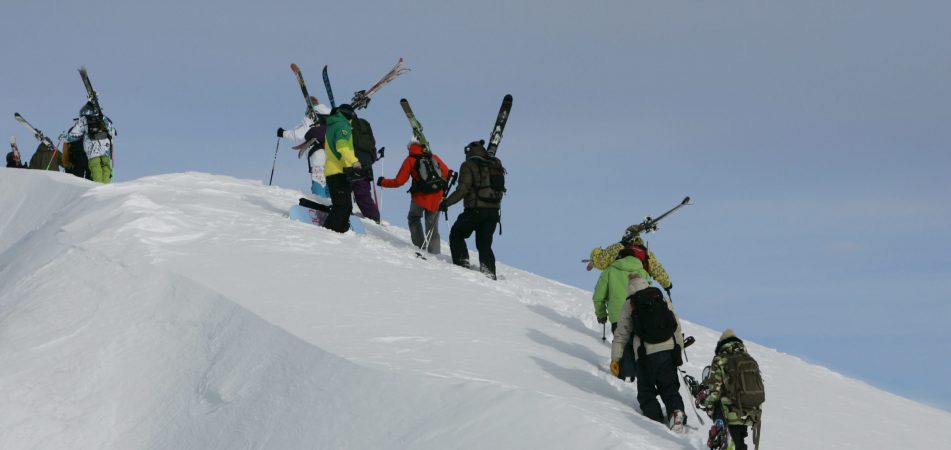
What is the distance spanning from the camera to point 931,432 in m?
12.5

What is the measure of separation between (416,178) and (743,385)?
7.50 m

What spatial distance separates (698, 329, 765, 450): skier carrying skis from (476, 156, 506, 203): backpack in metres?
5.79

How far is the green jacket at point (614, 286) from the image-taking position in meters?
11.0

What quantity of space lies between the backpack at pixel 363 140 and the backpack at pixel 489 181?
13.0 feet

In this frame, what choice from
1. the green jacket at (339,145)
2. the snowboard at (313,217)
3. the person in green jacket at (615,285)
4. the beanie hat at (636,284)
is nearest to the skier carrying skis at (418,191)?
the snowboard at (313,217)

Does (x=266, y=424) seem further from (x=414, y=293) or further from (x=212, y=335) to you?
(x=414, y=293)

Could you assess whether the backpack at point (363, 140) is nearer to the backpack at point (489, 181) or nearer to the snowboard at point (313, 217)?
the snowboard at point (313, 217)

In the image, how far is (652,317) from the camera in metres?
8.98

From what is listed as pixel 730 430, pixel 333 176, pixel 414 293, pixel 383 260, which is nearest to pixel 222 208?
pixel 333 176

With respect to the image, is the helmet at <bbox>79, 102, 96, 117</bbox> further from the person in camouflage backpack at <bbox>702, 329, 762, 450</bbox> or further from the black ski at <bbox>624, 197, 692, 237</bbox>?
the person in camouflage backpack at <bbox>702, 329, 762, 450</bbox>

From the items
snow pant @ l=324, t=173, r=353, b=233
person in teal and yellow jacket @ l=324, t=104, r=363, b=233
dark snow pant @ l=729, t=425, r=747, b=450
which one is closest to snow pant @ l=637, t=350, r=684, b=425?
dark snow pant @ l=729, t=425, r=747, b=450

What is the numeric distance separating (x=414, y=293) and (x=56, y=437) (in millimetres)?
4278

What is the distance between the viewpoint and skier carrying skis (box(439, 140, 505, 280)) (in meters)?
13.7

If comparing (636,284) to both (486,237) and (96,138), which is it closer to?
(486,237)
